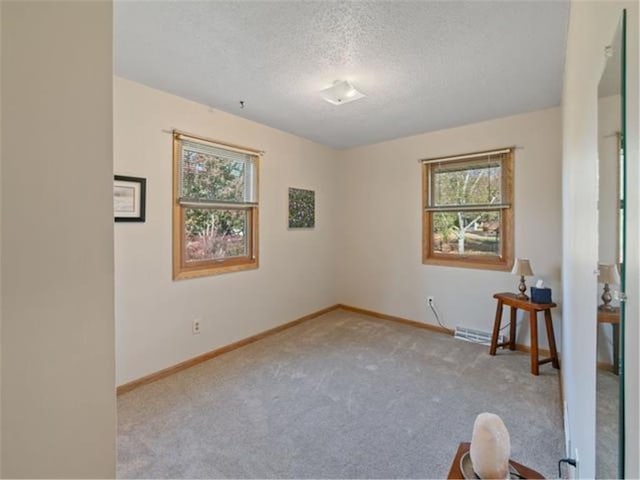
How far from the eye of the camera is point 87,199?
0.54 metres

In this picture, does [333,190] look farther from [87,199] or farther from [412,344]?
[87,199]

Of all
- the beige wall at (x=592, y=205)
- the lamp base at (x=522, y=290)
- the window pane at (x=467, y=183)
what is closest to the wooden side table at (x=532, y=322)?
the lamp base at (x=522, y=290)

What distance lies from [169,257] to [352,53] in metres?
2.09

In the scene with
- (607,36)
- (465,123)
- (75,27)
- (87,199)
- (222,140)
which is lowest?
(87,199)

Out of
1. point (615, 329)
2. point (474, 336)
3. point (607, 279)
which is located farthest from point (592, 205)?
point (474, 336)

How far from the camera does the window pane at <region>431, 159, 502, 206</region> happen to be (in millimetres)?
3340

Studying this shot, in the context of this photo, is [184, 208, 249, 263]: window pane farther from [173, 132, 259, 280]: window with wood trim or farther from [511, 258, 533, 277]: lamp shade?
[511, 258, 533, 277]: lamp shade

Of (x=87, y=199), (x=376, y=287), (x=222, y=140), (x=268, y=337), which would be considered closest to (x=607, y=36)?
(x=87, y=199)

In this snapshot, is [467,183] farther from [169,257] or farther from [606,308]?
[169,257]

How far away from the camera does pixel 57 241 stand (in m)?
0.51

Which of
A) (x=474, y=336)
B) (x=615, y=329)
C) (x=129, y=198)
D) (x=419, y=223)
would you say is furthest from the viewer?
(x=419, y=223)

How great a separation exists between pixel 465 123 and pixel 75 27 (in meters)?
3.56

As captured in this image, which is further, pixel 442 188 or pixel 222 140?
pixel 442 188

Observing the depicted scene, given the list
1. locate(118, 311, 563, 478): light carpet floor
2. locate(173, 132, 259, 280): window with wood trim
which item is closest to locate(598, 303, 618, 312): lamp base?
locate(118, 311, 563, 478): light carpet floor
